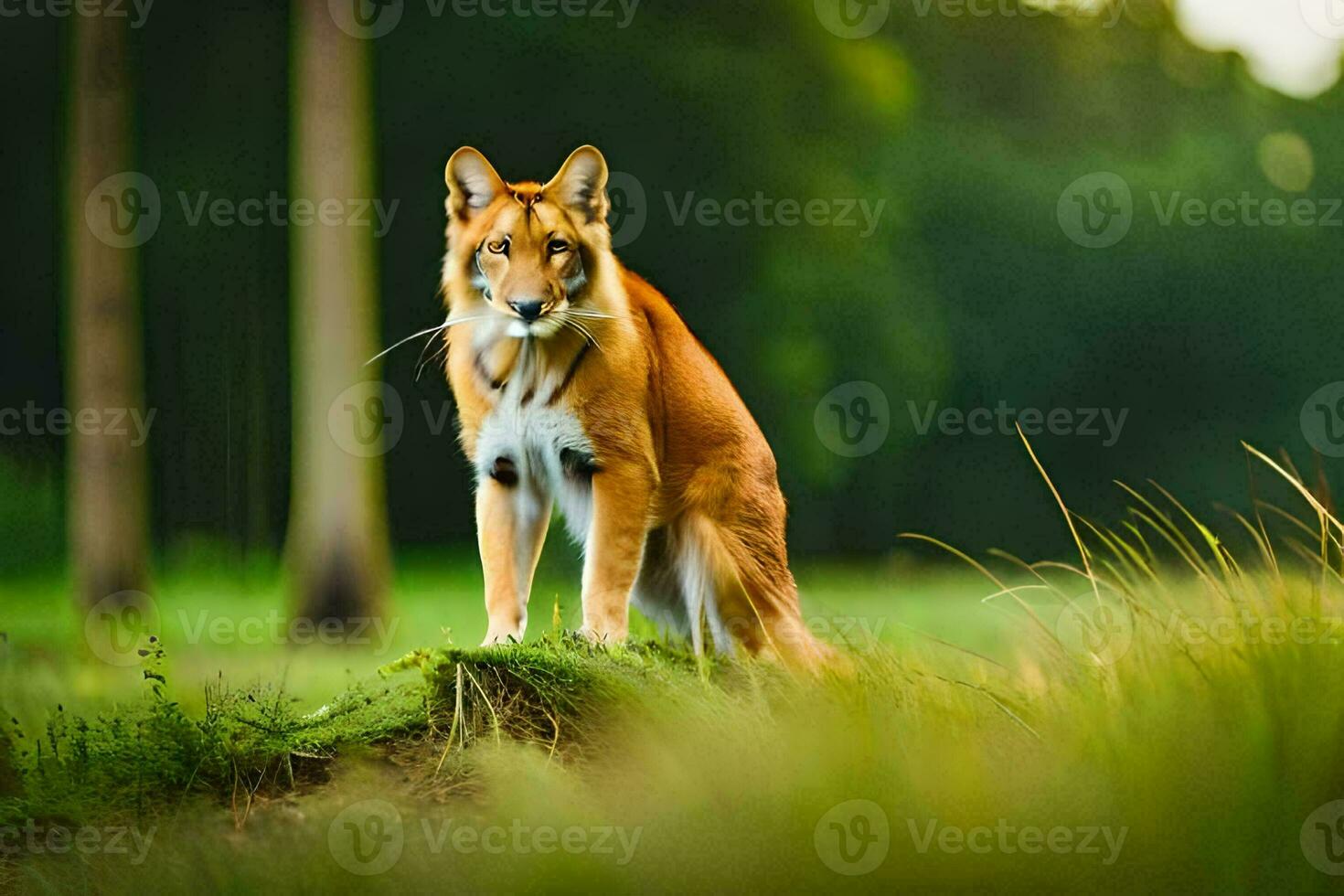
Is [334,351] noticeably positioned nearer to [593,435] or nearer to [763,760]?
[593,435]

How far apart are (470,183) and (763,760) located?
6.31 ft

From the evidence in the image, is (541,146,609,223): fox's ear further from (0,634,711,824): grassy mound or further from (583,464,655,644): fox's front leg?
(0,634,711,824): grassy mound

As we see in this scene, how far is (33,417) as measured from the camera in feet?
24.1

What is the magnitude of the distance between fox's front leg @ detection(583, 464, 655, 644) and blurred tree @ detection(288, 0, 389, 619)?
291cm

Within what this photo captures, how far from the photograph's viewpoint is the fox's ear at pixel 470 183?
400 centimetres

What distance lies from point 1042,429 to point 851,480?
1521mm

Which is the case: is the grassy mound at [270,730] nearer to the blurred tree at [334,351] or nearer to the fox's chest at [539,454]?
the fox's chest at [539,454]

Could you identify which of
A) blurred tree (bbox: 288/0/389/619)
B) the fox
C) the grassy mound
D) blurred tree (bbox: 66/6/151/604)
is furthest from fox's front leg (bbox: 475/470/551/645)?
blurred tree (bbox: 66/6/151/604)

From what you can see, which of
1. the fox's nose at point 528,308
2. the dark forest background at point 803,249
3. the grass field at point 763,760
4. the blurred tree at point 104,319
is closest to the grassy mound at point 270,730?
the grass field at point 763,760

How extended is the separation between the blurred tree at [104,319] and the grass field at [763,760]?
3.17 metres

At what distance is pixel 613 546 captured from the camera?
13.4 ft

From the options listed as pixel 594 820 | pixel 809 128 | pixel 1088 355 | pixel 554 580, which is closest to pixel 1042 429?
pixel 1088 355

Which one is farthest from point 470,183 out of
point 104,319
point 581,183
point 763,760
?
point 104,319

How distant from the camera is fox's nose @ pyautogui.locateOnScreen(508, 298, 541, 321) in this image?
392 centimetres
